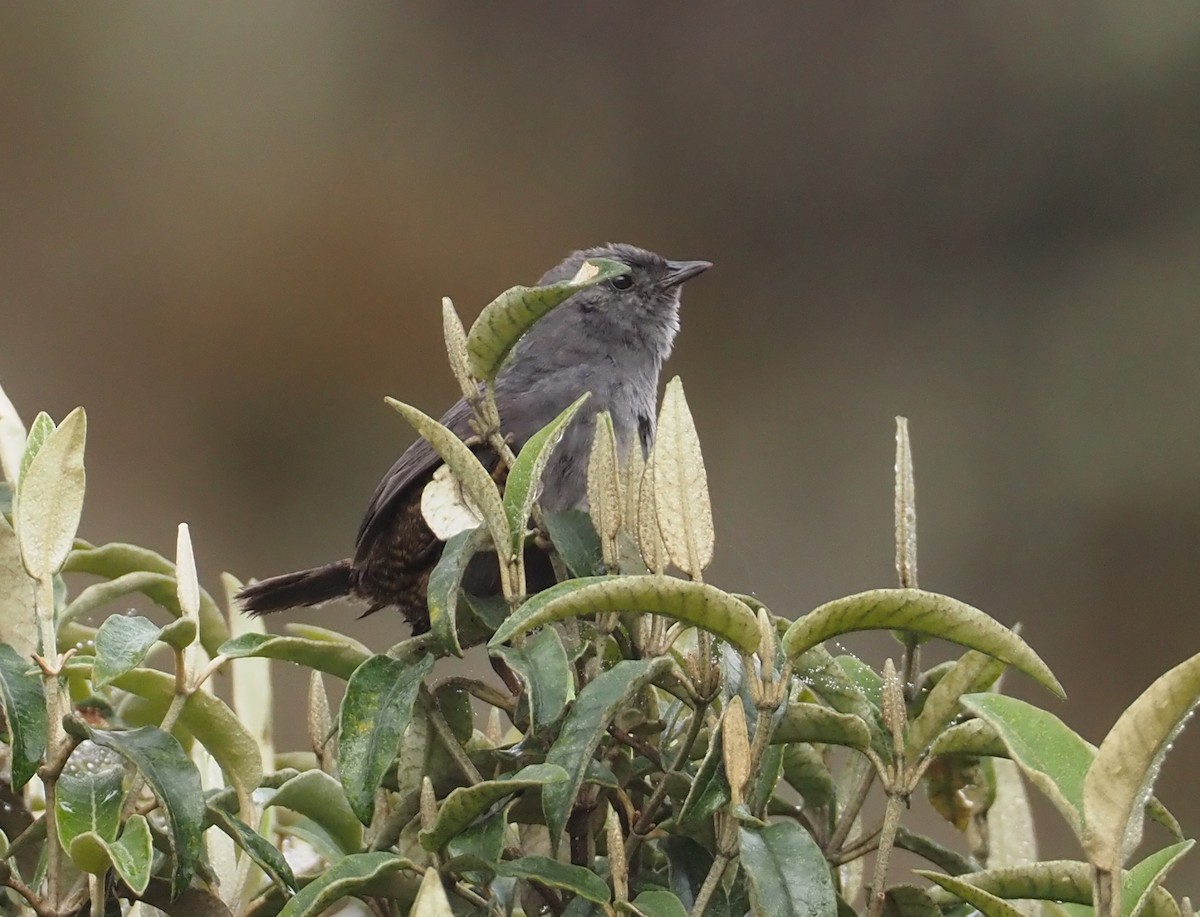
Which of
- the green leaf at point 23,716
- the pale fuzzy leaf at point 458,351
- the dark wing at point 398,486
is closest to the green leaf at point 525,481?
the pale fuzzy leaf at point 458,351

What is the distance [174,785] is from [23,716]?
0.11 meters

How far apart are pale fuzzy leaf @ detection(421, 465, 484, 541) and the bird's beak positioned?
1861 millimetres

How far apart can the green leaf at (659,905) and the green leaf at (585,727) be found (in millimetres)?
66

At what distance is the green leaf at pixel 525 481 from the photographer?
1.04m

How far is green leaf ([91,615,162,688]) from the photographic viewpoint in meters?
0.98

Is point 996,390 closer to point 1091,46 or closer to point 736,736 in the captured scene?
point 1091,46

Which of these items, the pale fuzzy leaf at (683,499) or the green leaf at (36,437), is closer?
the pale fuzzy leaf at (683,499)

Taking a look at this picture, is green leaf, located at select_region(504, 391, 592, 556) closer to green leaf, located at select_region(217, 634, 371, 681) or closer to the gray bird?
green leaf, located at select_region(217, 634, 371, 681)

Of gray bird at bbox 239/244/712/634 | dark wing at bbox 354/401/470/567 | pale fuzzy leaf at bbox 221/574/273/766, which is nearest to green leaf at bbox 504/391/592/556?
pale fuzzy leaf at bbox 221/574/273/766

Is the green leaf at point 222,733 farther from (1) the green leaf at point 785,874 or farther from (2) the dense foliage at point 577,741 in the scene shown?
(1) the green leaf at point 785,874

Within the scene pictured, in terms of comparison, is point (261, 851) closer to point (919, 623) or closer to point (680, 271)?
point (919, 623)

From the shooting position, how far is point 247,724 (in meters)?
1.52

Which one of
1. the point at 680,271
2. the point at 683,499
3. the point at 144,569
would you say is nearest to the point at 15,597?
the point at 144,569

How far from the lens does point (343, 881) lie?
87cm
